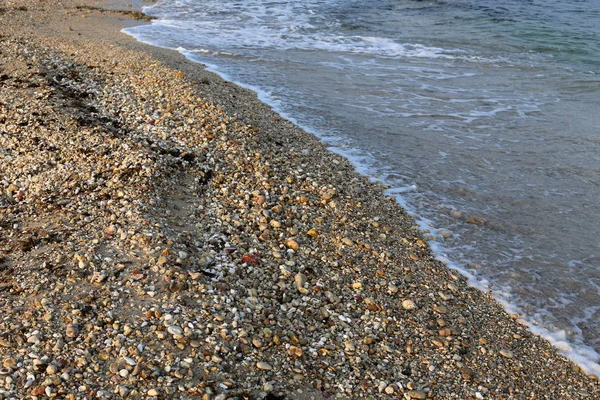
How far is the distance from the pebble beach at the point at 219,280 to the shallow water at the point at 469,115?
734 mm

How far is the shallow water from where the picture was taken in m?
6.64

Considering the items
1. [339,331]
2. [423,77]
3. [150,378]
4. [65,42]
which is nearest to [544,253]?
[339,331]

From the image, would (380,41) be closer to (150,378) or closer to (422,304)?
(422,304)

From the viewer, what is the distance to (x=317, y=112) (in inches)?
438

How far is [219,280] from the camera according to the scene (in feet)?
17.1

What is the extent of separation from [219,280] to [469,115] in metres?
8.27

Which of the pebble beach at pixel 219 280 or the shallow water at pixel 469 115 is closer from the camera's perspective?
the pebble beach at pixel 219 280

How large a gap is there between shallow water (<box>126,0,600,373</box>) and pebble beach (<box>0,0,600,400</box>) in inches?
28.9

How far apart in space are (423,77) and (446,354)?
11.0 meters

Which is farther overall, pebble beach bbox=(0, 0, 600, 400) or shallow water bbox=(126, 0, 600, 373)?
shallow water bbox=(126, 0, 600, 373)

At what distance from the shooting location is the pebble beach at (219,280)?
422cm

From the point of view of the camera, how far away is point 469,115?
1159cm

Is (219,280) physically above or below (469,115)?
below

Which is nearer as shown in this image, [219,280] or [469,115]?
[219,280]
